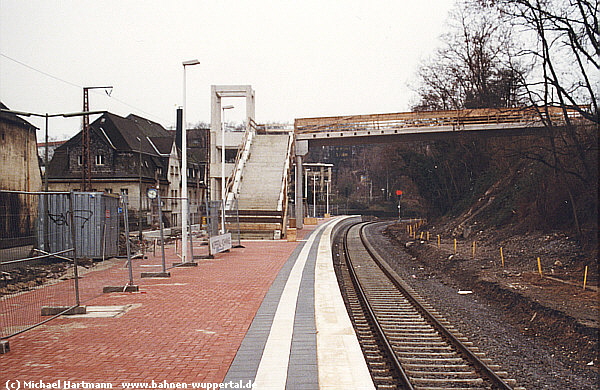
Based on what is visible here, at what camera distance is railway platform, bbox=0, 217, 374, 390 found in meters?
6.34

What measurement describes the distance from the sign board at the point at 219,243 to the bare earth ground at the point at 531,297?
7332mm

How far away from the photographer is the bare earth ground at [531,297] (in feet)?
29.7

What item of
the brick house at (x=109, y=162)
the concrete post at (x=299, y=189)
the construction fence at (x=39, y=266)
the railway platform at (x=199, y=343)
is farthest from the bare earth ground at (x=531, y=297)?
the brick house at (x=109, y=162)

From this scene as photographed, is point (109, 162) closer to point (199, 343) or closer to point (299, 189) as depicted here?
point (299, 189)

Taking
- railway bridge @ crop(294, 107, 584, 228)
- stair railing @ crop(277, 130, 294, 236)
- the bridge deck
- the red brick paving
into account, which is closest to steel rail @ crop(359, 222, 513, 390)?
the red brick paving

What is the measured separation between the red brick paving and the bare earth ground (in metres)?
4.55

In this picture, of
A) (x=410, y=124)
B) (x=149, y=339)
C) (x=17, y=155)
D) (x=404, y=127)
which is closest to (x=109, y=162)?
(x=17, y=155)

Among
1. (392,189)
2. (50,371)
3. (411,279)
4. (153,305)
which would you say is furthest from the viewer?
(392,189)

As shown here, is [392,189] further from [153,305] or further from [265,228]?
[153,305]

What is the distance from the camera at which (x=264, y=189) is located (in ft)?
122

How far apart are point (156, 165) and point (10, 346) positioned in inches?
2149

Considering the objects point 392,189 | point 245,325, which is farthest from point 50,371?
point 392,189

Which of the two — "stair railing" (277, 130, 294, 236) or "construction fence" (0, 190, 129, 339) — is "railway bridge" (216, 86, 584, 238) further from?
"construction fence" (0, 190, 129, 339)

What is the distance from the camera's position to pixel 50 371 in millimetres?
6598
